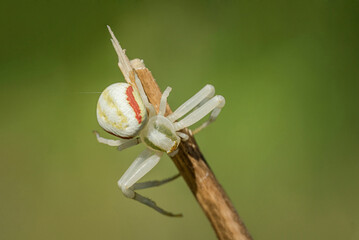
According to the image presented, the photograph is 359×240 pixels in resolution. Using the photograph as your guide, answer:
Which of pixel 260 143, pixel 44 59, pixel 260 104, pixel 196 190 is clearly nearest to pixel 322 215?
pixel 260 143

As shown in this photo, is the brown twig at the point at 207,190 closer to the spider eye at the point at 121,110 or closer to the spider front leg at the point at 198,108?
the spider eye at the point at 121,110

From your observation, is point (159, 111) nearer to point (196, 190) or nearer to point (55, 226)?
point (196, 190)

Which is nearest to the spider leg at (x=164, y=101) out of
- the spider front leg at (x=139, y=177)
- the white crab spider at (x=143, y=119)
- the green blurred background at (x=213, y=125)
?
the white crab spider at (x=143, y=119)

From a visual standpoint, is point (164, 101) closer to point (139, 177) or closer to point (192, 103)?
point (192, 103)

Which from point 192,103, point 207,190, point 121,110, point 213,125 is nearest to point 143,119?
point 121,110

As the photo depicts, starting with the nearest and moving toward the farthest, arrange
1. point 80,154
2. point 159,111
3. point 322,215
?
point 159,111 < point 322,215 < point 80,154

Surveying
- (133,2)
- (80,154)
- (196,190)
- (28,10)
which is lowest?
(196,190)

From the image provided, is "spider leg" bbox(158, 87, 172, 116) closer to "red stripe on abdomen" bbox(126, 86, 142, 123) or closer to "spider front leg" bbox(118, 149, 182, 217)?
"red stripe on abdomen" bbox(126, 86, 142, 123)

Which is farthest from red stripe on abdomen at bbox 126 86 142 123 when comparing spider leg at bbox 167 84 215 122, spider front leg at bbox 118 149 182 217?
spider front leg at bbox 118 149 182 217
